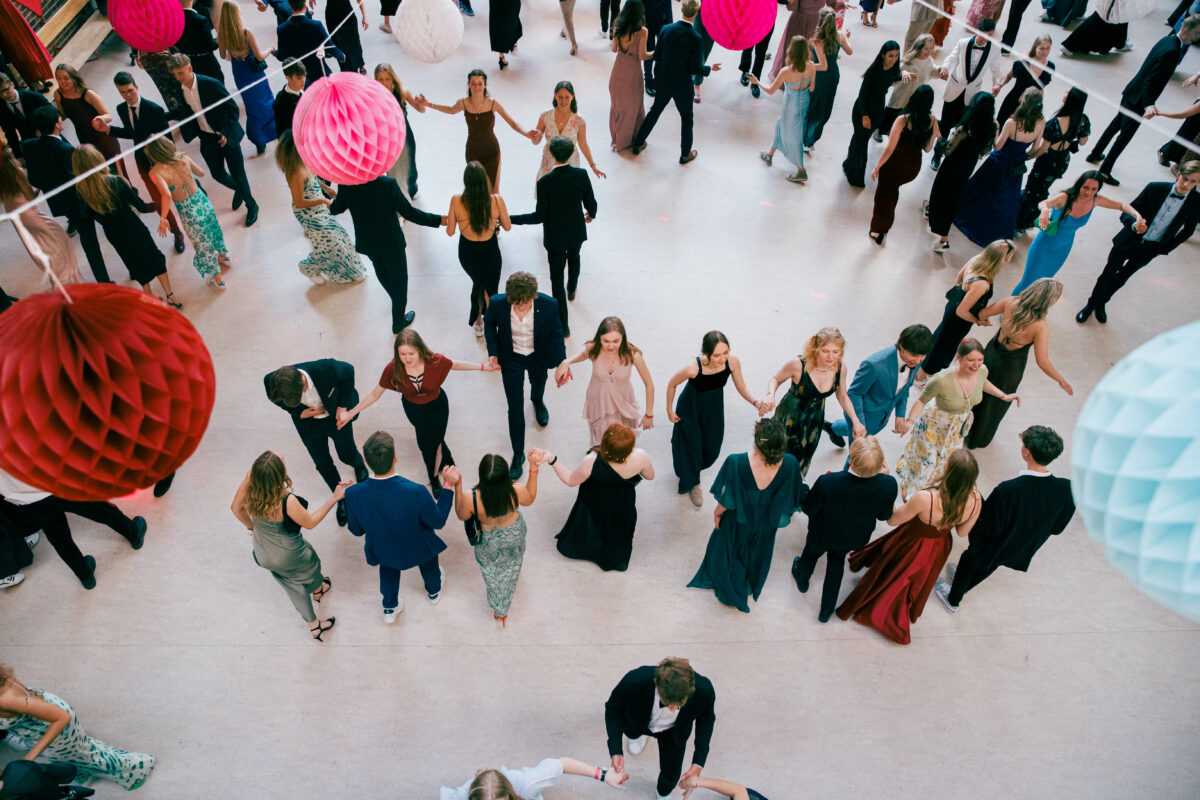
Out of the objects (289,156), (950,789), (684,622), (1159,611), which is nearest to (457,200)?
(289,156)

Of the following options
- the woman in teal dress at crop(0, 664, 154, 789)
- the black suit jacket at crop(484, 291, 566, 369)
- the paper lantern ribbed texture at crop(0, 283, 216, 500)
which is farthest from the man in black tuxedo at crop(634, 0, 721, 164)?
the woman in teal dress at crop(0, 664, 154, 789)

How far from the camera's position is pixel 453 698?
375 centimetres

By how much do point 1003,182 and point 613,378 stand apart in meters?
3.75

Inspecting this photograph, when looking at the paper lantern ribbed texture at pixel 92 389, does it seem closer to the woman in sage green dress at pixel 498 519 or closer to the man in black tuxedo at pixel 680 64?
the woman in sage green dress at pixel 498 519

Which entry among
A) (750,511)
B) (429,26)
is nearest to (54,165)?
(429,26)

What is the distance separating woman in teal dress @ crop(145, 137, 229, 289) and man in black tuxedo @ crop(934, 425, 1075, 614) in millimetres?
5243

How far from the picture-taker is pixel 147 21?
486cm

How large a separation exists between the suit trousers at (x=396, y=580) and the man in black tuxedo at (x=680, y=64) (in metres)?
4.71

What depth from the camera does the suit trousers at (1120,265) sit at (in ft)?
18.1

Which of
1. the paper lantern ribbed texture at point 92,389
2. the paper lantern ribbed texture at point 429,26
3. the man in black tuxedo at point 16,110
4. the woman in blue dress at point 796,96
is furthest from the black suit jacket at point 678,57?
the paper lantern ribbed texture at point 92,389

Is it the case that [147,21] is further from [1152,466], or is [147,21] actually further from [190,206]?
[1152,466]

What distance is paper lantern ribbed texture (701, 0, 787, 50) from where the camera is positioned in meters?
4.74

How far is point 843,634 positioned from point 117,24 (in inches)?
219

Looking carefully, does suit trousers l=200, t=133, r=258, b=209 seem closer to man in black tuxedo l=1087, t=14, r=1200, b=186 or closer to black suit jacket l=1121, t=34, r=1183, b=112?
man in black tuxedo l=1087, t=14, r=1200, b=186
